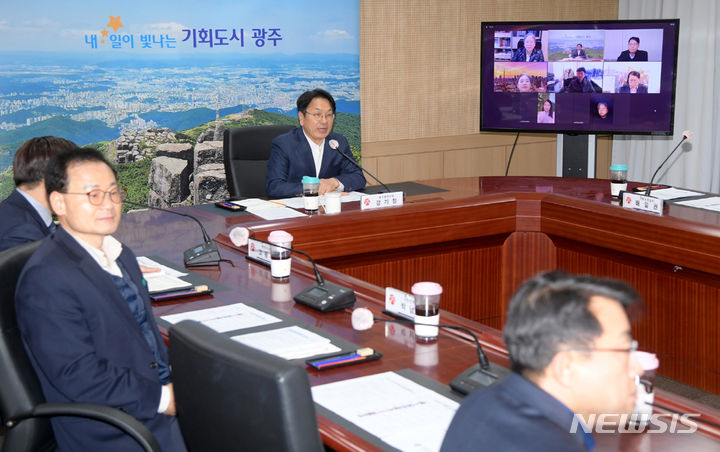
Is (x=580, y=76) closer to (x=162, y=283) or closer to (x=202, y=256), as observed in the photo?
(x=202, y=256)

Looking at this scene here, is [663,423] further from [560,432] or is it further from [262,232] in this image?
[262,232]

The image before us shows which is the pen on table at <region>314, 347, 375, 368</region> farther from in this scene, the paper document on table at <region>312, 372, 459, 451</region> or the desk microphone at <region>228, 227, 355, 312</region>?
the desk microphone at <region>228, 227, 355, 312</region>

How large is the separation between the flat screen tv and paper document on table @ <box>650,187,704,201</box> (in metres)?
0.98

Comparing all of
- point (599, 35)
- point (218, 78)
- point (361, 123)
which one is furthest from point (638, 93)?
point (218, 78)

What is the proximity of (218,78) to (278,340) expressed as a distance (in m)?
3.20

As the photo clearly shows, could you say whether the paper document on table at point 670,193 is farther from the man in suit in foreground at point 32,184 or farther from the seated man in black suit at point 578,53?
the man in suit in foreground at point 32,184

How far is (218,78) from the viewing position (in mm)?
4918

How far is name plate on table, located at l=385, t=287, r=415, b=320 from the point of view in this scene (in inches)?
84.0

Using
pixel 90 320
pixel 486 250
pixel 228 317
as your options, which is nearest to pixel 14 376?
pixel 90 320

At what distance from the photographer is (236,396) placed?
1.29 metres

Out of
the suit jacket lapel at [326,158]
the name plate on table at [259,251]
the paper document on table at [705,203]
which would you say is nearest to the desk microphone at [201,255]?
the name plate on table at [259,251]

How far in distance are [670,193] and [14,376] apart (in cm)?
286

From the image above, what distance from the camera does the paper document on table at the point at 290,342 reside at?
192cm

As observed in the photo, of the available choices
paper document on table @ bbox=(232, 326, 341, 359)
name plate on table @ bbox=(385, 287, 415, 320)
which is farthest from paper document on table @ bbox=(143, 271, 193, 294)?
name plate on table @ bbox=(385, 287, 415, 320)
